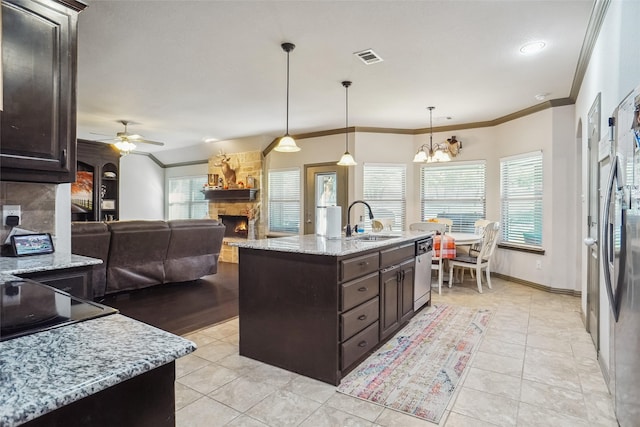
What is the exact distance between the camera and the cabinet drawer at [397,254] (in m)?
2.88

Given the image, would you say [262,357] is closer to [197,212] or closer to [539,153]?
[539,153]

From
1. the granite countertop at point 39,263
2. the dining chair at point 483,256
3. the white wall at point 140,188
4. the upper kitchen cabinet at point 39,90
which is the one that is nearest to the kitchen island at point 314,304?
the granite countertop at point 39,263

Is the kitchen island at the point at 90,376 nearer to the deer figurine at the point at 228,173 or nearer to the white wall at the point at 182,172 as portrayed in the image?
the deer figurine at the point at 228,173

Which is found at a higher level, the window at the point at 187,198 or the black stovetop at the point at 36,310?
the window at the point at 187,198

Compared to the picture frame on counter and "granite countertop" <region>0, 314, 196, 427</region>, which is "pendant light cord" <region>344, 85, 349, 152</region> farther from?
the picture frame on counter

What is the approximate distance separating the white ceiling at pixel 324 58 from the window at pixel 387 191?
1.02m

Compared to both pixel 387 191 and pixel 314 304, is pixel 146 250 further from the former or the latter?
pixel 387 191

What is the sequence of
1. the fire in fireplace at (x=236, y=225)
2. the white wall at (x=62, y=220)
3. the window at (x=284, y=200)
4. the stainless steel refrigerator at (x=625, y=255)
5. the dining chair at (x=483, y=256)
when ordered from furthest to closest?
the fire in fireplace at (x=236, y=225) < the window at (x=284, y=200) < the dining chair at (x=483, y=256) < the white wall at (x=62, y=220) < the stainless steel refrigerator at (x=625, y=255)

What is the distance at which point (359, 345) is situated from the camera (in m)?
2.56

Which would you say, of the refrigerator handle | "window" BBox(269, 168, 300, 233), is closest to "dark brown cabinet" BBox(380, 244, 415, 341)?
the refrigerator handle

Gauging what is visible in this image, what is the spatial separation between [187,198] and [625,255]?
29.4 ft

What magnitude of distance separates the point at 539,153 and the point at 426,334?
3.32 m

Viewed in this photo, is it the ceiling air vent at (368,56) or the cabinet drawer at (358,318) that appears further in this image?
the ceiling air vent at (368,56)

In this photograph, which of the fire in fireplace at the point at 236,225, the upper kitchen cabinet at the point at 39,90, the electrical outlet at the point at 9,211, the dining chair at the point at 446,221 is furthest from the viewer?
the fire in fireplace at the point at 236,225
